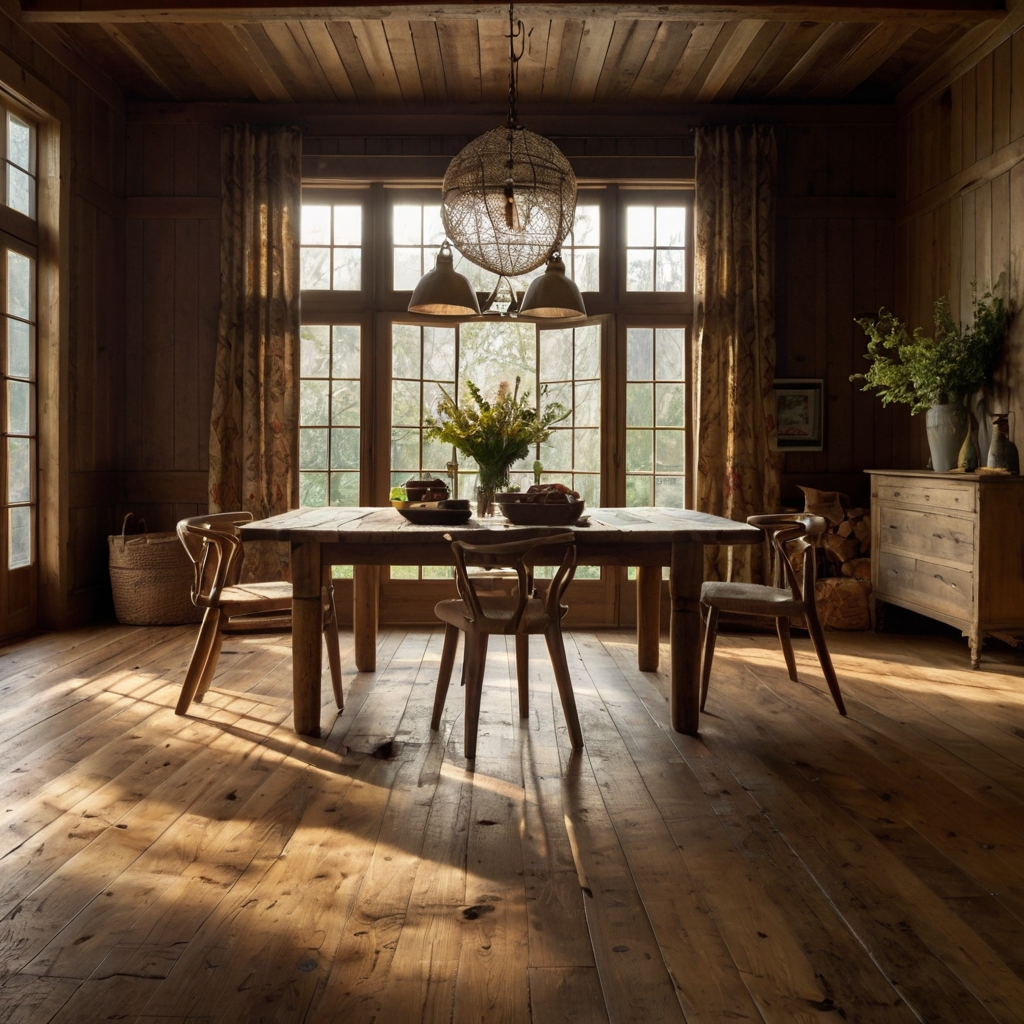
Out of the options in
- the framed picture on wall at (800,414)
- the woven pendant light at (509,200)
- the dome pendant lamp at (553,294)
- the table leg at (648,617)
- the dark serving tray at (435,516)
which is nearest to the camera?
the woven pendant light at (509,200)

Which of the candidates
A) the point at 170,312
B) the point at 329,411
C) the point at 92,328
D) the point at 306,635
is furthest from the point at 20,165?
the point at 306,635

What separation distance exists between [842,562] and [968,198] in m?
2.27

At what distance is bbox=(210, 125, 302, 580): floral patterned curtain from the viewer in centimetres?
600

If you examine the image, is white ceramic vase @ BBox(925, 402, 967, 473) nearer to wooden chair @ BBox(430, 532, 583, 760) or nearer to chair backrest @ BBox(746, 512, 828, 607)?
chair backrest @ BBox(746, 512, 828, 607)

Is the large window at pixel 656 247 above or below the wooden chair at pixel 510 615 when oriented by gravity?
above

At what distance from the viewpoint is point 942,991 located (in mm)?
1777

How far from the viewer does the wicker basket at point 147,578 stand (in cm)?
579

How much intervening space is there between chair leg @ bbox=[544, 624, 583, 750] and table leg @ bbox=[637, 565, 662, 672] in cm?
124

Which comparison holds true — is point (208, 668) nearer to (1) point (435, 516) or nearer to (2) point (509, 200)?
(1) point (435, 516)

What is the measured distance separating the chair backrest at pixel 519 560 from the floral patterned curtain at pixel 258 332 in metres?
2.98

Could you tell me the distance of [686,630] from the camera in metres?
3.50

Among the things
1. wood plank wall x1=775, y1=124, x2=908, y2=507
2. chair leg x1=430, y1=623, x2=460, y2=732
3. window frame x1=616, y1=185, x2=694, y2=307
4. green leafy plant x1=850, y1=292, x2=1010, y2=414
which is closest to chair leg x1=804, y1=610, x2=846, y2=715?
chair leg x1=430, y1=623, x2=460, y2=732

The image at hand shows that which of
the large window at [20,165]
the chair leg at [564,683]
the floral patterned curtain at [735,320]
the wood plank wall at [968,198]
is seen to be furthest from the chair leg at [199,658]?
the wood plank wall at [968,198]

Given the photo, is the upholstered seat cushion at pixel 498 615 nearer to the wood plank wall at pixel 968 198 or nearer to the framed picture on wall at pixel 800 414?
the wood plank wall at pixel 968 198
